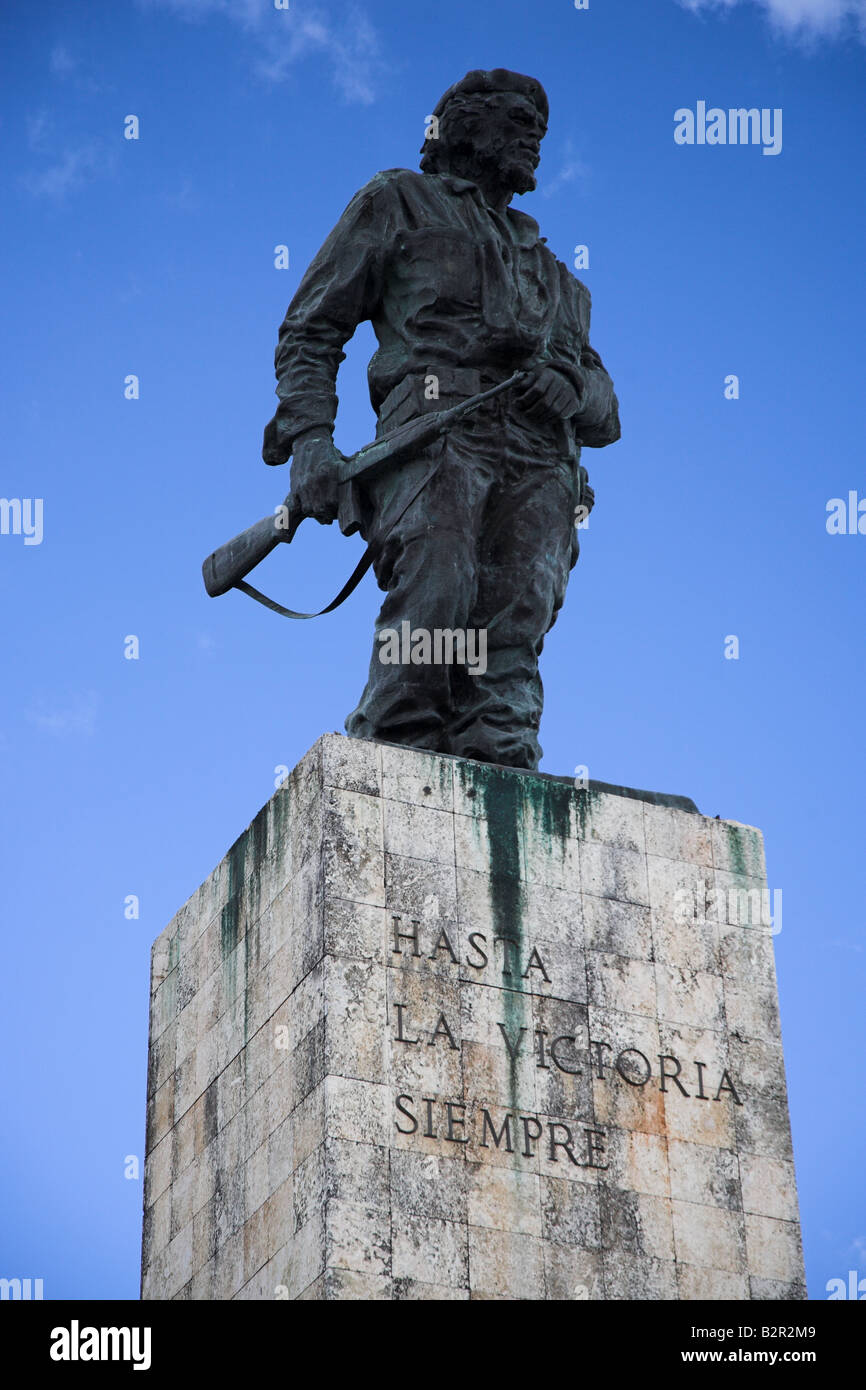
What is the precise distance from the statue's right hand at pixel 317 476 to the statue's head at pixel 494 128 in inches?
85.9

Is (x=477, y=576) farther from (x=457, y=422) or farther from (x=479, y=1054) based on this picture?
(x=479, y=1054)

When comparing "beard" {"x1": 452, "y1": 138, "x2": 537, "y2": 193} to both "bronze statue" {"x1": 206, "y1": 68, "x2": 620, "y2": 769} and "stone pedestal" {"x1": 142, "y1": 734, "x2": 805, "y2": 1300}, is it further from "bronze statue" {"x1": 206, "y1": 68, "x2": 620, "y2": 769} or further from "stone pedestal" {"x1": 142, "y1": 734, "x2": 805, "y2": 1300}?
"stone pedestal" {"x1": 142, "y1": 734, "x2": 805, "y2": 1300}

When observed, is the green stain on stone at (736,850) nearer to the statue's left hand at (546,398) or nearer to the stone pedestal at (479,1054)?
the stone pedestal at (479,1054)

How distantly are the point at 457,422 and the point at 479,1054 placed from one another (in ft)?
13.2

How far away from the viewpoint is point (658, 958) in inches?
583

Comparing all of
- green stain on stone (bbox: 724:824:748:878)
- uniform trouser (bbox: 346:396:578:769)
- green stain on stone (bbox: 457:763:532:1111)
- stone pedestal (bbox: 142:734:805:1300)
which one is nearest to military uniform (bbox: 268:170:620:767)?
uniform trouser (bbox: 346:396:578:769)

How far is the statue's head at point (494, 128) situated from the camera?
1662cm

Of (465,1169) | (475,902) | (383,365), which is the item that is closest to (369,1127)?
(465,1169)

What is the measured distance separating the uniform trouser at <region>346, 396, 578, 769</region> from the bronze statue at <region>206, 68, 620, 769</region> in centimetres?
1

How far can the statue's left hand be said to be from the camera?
16016mm


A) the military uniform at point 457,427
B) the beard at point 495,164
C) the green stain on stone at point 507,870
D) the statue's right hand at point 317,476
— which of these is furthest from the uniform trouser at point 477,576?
the beard at point 495,164

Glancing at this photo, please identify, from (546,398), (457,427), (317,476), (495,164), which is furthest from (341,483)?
(495,164)
